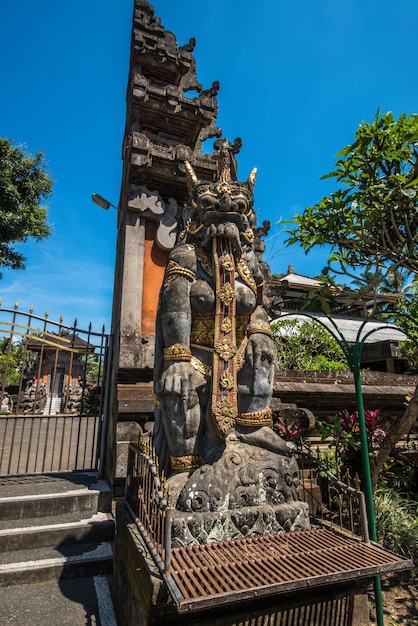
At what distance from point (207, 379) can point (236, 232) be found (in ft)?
4.68

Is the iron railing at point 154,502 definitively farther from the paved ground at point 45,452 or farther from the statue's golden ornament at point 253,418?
the paved ground at point 45,452

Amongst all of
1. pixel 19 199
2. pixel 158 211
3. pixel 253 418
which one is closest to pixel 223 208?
pixel 253 418

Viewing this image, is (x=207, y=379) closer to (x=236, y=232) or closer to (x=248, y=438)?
(x=248, y=438)

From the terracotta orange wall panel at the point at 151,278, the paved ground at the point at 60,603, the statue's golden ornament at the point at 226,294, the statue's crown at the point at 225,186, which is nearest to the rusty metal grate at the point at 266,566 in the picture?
the paved ground at the point at 60,603

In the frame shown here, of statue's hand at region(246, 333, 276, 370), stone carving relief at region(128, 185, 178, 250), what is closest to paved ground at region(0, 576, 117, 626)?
statue's hand at region(246, 333, 276, 370)

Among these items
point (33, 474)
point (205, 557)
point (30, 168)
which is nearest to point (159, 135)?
point (33, 474)

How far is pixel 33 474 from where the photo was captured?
240 inches

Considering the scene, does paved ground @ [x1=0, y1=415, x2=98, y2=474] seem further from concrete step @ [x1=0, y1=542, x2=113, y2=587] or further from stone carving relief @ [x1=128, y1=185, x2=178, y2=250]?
stone carving relief @ [x1=128, y1=185, x2=178, y2=250]

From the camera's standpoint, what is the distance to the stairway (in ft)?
12.9

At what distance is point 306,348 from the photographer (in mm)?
11070

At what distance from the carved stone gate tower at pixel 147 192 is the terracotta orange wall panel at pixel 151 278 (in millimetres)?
17

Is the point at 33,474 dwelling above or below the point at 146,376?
below

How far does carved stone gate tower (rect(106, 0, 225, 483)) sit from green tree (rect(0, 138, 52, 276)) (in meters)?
7.91

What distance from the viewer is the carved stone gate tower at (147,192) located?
18.5 ft
